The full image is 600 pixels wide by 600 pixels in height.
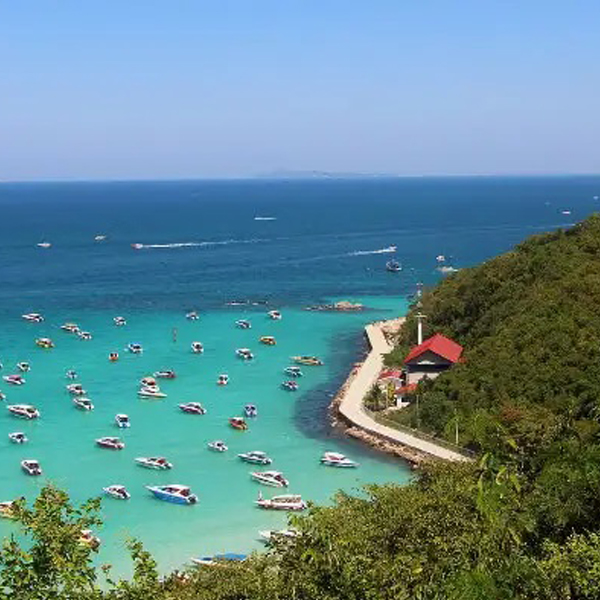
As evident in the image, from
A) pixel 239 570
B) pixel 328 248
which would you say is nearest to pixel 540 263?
pixel 239 570

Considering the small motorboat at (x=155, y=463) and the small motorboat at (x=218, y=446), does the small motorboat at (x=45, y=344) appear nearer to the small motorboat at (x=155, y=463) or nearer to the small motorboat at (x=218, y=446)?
the small motorboat at (x=218, y=446)

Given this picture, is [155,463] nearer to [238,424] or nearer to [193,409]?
[238,424]

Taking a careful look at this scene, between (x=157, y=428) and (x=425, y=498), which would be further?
(x=157, y=428)

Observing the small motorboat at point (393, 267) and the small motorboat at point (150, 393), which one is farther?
the small motorboat at point (393, 267)

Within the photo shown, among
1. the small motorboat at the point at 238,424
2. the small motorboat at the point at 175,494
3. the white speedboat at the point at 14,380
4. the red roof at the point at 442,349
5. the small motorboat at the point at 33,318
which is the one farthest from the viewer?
the small motorboat at the point at 33,318

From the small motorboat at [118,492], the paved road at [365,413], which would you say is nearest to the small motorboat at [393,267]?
the paved road at [365,413]

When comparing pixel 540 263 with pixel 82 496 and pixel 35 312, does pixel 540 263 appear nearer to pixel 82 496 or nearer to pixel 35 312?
pixel 82 496
